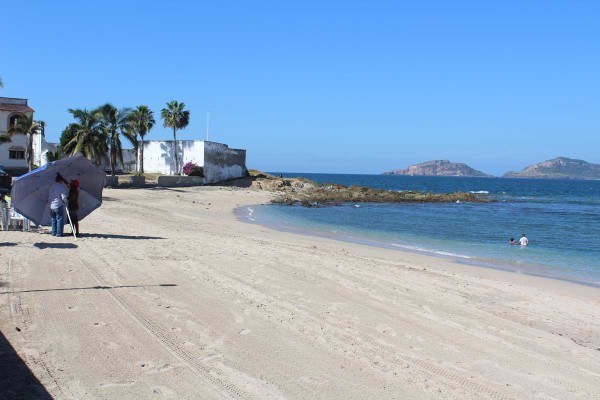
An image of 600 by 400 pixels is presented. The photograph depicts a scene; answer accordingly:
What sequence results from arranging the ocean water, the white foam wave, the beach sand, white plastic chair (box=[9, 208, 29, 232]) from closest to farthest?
1. the beach sand
2. white plastic chair (box=[9, 208, 29, 232])
3. the ocean water
4. the white foam wave

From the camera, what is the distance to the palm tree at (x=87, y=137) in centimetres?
3766

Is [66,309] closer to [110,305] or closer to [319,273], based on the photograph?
[110,305]

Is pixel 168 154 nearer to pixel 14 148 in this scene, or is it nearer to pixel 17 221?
pixel 14 148

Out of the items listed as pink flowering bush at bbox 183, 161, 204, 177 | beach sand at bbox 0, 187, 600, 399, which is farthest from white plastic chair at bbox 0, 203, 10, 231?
pink flowering bush at bbox 183, 161, 204, 177

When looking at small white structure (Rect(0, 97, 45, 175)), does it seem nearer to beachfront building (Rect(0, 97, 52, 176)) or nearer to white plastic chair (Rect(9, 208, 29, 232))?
beachfront building (Rect(0, 97, 52, 176))

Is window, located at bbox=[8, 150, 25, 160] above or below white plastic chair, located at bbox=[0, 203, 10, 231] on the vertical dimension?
above

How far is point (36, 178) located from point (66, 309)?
294 inches

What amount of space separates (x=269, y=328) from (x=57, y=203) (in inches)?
338

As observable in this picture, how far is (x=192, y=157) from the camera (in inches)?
1983

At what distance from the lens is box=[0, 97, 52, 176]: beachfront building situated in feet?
154

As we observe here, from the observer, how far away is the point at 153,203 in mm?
32219

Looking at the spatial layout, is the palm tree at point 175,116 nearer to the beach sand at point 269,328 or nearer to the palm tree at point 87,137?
the palm tree at point 87,137

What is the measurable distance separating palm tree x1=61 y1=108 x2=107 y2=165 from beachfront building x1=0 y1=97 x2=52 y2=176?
9.43 metres

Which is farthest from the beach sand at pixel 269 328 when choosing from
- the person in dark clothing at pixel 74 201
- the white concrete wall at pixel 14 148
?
the white concrete wall at pixel 14 148
